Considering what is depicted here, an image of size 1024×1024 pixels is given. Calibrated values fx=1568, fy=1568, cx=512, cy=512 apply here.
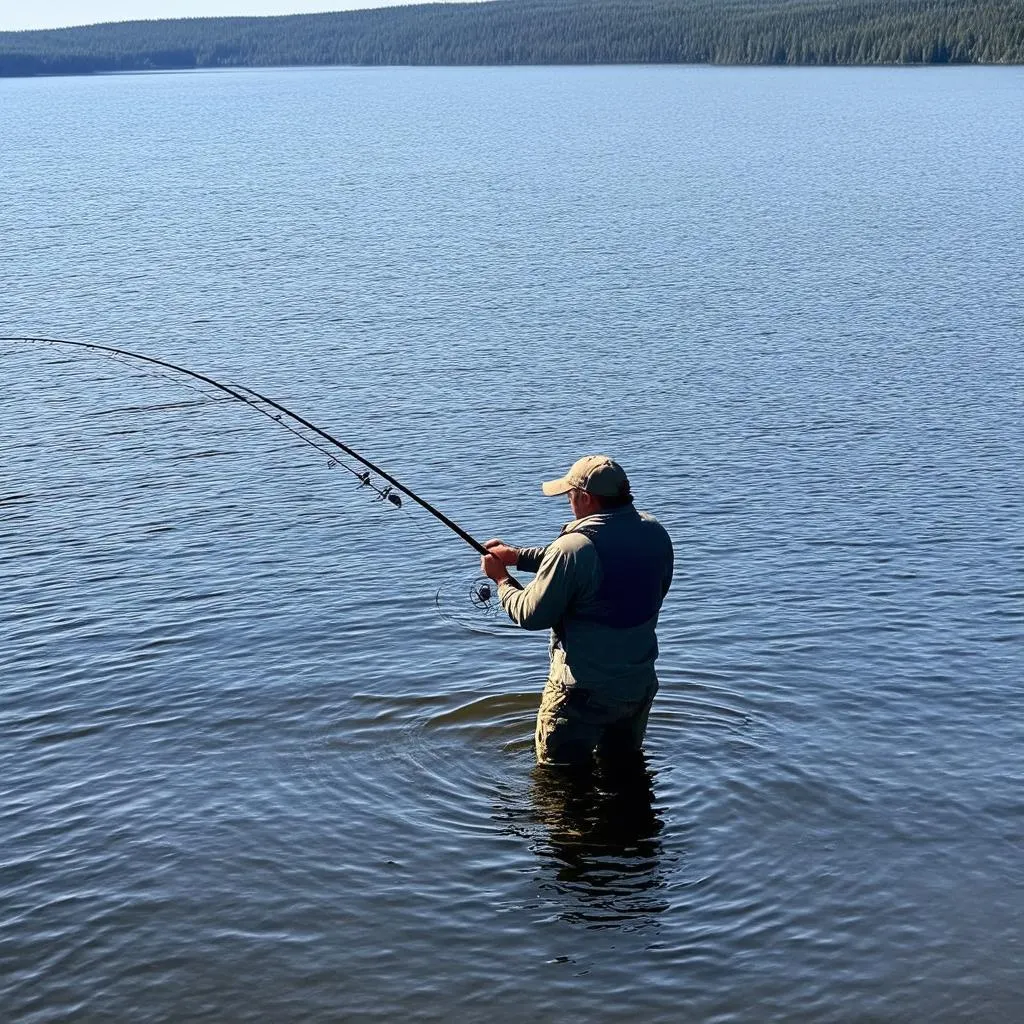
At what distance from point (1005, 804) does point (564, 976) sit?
10.6ft

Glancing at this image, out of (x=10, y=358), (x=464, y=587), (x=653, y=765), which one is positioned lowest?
(x=653, y=765)

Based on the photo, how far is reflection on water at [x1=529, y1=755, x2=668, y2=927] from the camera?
26.6ft

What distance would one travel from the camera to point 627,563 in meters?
7.99

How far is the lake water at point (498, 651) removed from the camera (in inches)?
303

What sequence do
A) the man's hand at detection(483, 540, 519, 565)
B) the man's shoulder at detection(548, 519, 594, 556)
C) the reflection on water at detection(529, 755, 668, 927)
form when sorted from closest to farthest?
1. the man's shoulder at detection(548, 519, 594, 556)
2. the reflection on water at detection(529, 755, 668, 927)
3. the man's hand at detection(483, 540, 519, 565)

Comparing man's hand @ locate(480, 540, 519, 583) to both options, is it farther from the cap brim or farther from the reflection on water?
the reflection on water

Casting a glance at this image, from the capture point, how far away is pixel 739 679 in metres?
11.3

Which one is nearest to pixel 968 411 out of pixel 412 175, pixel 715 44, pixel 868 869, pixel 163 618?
pixel 163 618

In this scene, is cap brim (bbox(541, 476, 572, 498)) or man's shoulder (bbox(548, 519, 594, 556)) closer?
man's shoulder (bbox(548, 519, 594, 556))

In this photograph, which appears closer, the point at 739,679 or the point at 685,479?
the point at 739,679

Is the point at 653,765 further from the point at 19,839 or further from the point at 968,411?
the point at 968,411

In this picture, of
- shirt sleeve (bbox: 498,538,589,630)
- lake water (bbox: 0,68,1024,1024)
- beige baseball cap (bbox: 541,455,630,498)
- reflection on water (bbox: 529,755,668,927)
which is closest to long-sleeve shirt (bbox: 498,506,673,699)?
shirt sleeve (bbox: 498,538,589,630)

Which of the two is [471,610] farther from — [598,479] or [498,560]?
[598,479]

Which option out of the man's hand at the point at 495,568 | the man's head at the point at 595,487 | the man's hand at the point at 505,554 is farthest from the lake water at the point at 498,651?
the man's head at the point at 595,487
